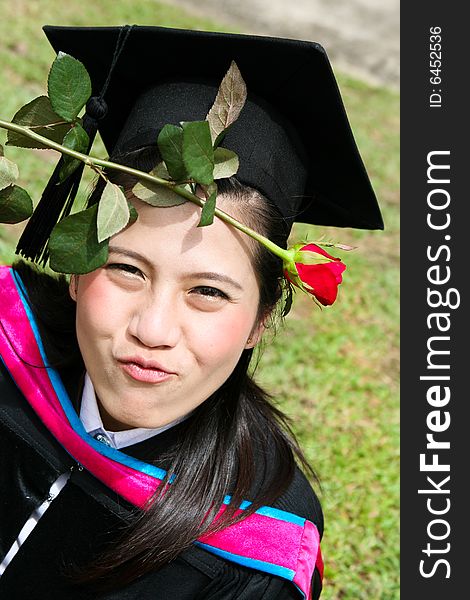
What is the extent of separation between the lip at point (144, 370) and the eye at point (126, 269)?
167 millimetres

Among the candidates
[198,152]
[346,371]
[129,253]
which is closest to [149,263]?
[129,253]

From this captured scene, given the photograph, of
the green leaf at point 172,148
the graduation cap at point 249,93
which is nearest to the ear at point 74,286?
the graduation cap at point 249,93

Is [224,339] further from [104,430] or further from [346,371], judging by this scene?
[346,371]

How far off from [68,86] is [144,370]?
0.57 metres

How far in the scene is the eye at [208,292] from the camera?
74.9 inches

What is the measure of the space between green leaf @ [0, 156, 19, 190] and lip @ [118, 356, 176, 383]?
0.41 meters

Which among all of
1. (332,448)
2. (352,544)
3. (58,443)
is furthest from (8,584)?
(332,448)

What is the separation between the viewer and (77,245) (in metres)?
1.77

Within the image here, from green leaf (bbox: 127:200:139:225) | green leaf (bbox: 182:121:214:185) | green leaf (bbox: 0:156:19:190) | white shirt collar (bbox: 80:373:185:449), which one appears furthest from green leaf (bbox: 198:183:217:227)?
white shirt collar (bbox: 80:373:185:449)

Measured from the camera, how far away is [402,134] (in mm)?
6371

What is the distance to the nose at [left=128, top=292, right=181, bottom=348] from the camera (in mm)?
1840

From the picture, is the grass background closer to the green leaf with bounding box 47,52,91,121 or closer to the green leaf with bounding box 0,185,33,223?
the green leaf with bounding box 0,185,33,223

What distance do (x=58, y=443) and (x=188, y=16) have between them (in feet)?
23.3

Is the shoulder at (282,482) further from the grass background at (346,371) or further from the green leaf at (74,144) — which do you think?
the grass background at (346,371)
